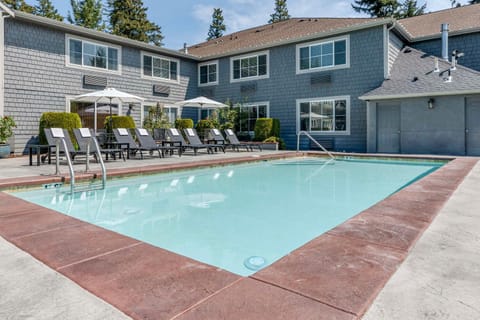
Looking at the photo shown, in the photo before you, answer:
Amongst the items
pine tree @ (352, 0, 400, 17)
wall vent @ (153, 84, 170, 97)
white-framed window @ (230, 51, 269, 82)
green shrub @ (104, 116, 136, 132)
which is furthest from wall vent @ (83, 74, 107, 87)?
pine tree @ (352, 0, 400, 17)

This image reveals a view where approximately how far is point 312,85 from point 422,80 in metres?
3.91

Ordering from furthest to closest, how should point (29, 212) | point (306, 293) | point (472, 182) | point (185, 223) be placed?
point (472, 182)
point (185, 223)
point (29, 212)
point (306, 293)

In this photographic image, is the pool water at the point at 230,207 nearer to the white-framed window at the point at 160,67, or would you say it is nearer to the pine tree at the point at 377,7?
the white-framed window at the point at 160,67

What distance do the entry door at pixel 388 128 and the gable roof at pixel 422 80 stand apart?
2.17 ft

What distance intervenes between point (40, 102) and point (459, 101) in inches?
534

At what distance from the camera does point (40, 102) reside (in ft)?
36.7

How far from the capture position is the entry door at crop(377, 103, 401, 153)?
1145 cm

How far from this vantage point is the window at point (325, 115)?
1258 cm

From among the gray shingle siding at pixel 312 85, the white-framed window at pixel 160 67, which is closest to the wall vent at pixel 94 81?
the white-framed window at pixel 160 67

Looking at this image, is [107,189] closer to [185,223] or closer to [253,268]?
[185,223]

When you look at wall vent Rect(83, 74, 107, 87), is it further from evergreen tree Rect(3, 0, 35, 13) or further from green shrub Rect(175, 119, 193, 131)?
evergreen tree Rect(3, 0, 35, 13)

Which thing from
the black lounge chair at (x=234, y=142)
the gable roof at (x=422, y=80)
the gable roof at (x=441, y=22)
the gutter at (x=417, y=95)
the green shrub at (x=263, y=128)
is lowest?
the black lounge chair at (x=234, y=142)

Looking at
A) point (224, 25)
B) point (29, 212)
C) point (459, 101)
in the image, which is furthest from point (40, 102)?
point (224, 25)

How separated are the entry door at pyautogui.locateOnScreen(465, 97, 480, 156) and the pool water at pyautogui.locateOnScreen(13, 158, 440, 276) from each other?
4325 millimetres
